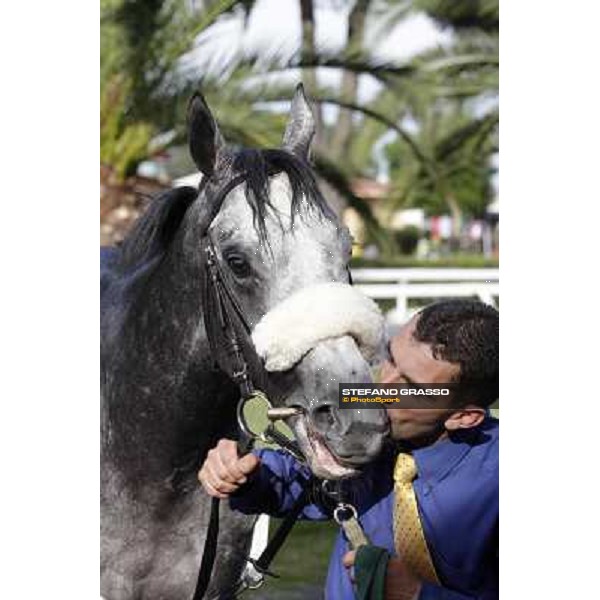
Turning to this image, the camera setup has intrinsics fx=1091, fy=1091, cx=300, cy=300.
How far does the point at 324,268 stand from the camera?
229 cm

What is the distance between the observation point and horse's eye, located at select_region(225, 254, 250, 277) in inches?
93.7

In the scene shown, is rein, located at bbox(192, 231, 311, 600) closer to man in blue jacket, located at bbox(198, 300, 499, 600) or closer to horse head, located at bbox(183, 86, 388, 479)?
horse head, located at bbox(183, 86, 388, 479)

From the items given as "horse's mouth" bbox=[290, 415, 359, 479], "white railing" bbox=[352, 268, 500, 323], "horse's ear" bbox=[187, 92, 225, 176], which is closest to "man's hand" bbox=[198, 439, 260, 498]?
"horse's mouth" bbox=[290, 415, 359, 479]

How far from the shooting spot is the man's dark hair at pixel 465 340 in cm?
206

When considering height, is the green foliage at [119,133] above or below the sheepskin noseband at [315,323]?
above

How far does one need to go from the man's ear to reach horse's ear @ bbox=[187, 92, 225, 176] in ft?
2.86

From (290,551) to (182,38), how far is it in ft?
5.08

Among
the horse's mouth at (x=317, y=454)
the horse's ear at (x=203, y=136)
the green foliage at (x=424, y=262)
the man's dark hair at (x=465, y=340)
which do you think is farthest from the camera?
the green foliage at (x=424, y=262)

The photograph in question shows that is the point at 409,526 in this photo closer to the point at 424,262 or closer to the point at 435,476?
the point at 435,476

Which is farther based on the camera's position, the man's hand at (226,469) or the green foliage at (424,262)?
the green foliage at (424,262)

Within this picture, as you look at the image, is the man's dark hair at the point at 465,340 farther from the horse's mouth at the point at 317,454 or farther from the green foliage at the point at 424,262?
the green foliage at the point at 424,262

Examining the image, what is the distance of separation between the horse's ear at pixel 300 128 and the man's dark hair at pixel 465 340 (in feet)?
2.29

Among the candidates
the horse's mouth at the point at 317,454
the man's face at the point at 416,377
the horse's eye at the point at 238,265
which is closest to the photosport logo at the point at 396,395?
the man's face at the point at 416,377

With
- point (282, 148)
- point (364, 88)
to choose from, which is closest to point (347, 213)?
point (364, 88)
